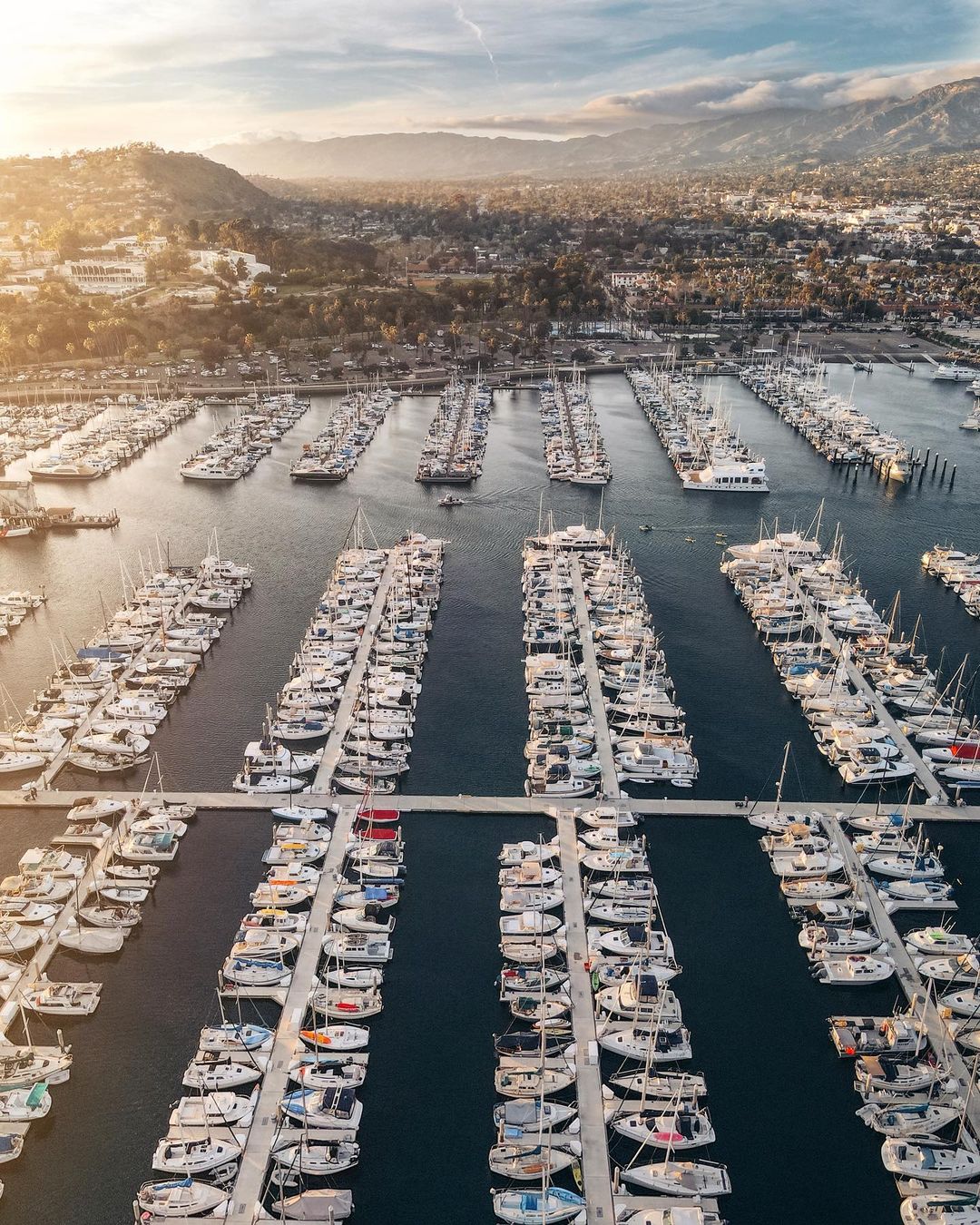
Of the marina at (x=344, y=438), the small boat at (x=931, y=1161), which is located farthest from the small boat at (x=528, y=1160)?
the marina at (x=344, y=438)

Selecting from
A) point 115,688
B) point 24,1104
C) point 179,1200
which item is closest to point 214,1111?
point 179,1200

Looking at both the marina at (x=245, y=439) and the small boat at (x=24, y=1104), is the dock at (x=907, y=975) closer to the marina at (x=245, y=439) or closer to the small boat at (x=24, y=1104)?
the small boat at (x=24, y=1104)

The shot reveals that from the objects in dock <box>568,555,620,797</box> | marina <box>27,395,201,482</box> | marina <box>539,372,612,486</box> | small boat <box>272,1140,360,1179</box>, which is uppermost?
marina <box>539,372,612,486</box>

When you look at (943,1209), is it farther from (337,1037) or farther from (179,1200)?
(179,1200)

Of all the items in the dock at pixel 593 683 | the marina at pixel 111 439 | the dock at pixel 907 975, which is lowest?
the dock at pixel 907 975

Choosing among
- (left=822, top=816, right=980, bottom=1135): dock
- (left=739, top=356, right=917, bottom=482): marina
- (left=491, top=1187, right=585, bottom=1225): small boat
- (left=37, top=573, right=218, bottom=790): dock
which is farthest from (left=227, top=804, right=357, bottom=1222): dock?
(left=739, top=356, right=917, bottom=482): marina

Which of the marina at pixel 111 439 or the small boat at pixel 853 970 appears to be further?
the marina at pixel 111 439

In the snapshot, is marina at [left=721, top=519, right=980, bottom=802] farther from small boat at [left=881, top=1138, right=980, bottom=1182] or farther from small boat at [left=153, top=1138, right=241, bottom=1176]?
small boat at [left=153, top=1138, right=241, bottom=1176]
